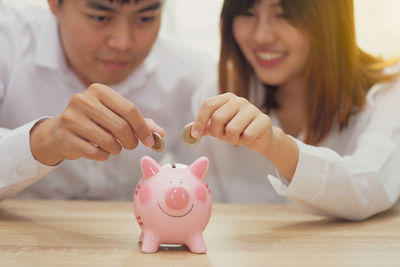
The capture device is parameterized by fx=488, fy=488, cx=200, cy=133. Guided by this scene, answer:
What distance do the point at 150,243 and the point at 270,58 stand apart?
2.92 feet

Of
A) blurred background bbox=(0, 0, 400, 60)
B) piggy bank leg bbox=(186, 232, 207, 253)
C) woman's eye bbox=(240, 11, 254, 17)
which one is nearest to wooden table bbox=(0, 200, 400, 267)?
piggy bank leg bbox=(186, 232, 207, 253)

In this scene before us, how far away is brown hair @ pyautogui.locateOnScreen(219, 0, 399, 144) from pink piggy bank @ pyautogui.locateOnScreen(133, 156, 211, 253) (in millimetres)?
→ 783

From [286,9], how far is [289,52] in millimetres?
148

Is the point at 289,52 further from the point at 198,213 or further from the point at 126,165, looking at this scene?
the point at 198,213

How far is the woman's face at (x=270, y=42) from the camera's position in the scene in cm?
151

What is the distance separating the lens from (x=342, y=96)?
1581 millimetres

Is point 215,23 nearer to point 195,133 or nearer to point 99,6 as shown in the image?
point 99,6

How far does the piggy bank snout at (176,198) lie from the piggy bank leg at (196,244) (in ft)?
0.23

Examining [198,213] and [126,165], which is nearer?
[198,213]

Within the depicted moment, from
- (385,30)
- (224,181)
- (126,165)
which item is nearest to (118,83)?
(126,165)

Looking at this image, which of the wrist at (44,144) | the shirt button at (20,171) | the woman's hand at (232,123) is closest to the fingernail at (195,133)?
the woman's hand at (232,123)

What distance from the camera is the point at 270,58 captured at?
159 centimetres

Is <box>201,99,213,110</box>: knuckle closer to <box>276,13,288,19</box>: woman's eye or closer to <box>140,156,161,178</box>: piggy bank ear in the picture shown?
<box>140,156,161,178</box>: piggy bank ear

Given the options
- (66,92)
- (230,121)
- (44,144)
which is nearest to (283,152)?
(230,121)
